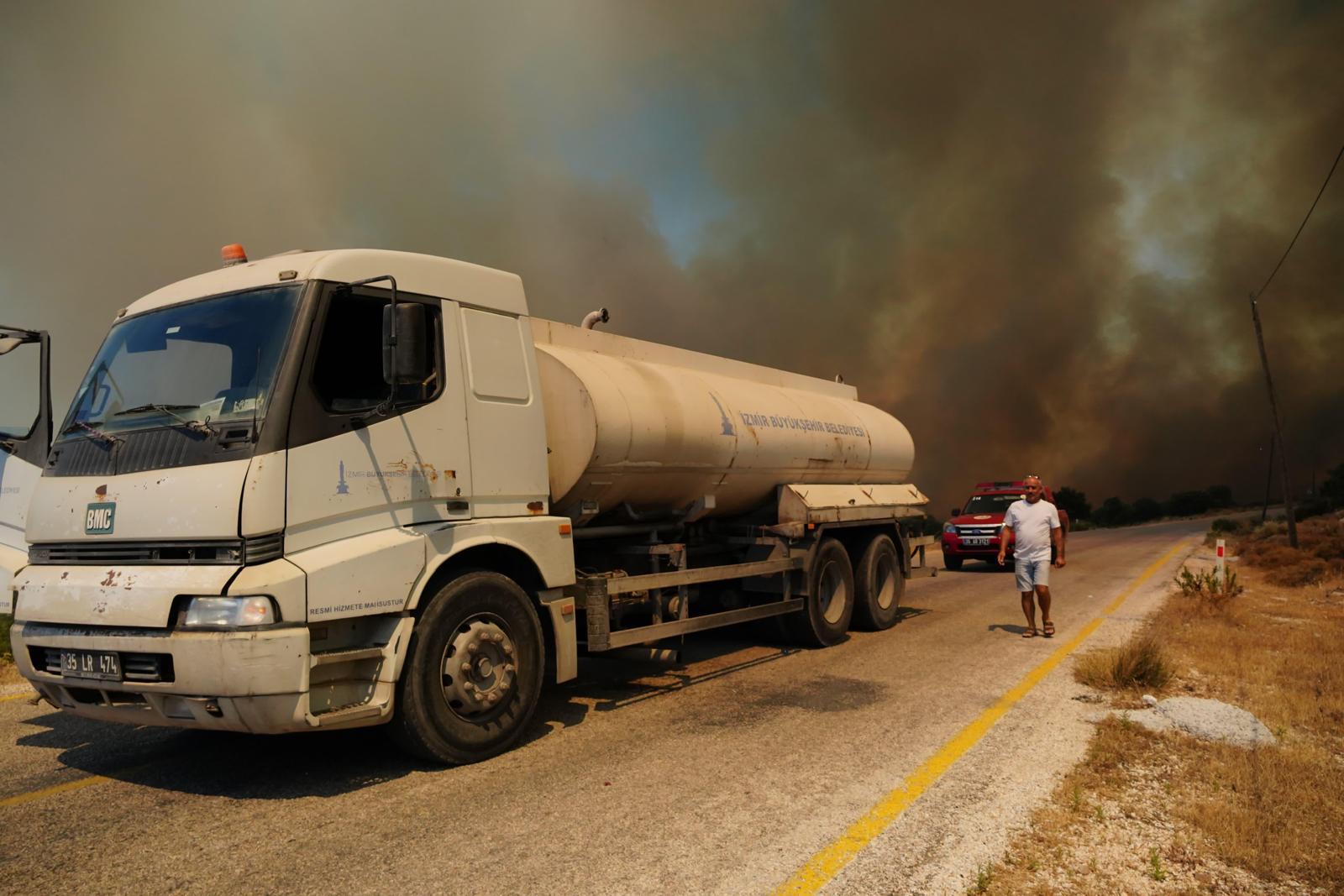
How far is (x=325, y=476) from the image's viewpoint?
4.62 meters

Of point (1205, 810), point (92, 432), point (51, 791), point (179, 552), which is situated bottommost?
point (1205, 810)

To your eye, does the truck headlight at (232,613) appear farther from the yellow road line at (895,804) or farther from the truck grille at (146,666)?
the yellow road line at (895,804)

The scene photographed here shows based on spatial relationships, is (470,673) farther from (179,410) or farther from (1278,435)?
(1278,435)

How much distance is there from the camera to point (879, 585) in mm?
10648

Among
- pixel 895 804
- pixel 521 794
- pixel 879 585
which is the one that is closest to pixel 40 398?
pixel 521 794

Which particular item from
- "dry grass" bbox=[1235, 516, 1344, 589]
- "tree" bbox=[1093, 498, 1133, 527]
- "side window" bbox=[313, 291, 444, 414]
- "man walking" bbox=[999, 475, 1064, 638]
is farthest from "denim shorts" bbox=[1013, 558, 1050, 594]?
"tree" bbox=[1093, 498, 1133, 527]

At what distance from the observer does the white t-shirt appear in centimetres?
983

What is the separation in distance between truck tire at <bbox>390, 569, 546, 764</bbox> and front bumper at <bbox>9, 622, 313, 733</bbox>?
662 mm

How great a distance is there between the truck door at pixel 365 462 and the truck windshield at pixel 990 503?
1652 cm

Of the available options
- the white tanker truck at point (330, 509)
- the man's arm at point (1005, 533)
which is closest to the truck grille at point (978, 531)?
the man's arm at point (1005, 533)

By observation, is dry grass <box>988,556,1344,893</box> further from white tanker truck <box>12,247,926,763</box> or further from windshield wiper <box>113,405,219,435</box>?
windshield wiper <box>113,405,219,435</box>

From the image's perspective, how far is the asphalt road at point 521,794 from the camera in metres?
3.58

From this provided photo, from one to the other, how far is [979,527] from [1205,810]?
50.6 feet

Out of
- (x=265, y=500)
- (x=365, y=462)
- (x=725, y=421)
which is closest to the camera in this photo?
(x=265, y=500)
